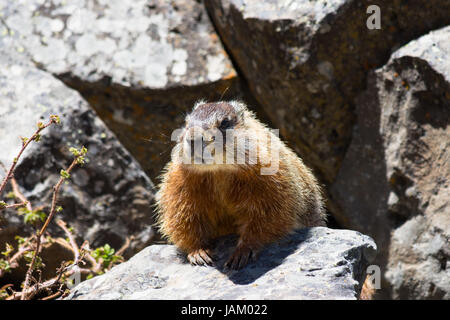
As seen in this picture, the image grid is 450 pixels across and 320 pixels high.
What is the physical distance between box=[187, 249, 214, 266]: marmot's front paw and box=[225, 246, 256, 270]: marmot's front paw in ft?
0.80

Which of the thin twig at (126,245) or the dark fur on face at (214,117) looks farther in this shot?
the thin twig at (126,245)

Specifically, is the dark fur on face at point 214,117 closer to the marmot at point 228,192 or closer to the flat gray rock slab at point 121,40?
the marmot at point 228,192

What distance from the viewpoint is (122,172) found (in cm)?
757

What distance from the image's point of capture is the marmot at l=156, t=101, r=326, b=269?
4961 millimetres

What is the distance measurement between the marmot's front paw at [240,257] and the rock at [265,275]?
65 millimetres

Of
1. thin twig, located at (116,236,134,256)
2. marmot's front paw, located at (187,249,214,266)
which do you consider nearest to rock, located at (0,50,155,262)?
thin twig, located at (116,236,134,256)

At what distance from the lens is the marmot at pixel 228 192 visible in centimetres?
496

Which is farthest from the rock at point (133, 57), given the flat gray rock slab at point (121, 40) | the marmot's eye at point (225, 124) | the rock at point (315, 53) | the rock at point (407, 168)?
the marmot's eye at point (225, 124)

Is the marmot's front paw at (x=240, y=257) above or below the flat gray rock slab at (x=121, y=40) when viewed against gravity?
below

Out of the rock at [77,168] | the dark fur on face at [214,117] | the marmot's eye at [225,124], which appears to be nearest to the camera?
the dark fur on face at [214,117]

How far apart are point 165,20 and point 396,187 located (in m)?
4.08

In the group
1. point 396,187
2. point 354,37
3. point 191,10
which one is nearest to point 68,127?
point 191,10

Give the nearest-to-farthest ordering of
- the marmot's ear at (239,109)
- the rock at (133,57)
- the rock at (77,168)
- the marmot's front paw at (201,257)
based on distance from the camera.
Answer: the marmot's front paw at (201,257)
the marmot's ear at (239,109)
the rock at (77,168)
the rock at (133,57)
